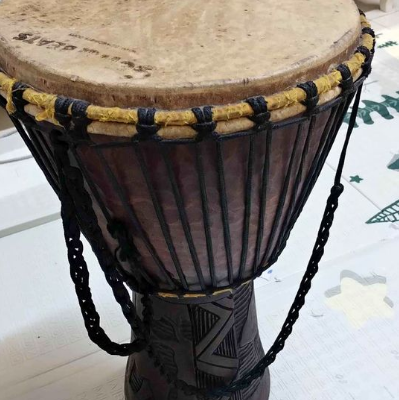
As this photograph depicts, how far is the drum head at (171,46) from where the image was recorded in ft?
2.02

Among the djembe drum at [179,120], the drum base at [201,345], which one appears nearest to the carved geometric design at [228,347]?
the drum base at [201,345]

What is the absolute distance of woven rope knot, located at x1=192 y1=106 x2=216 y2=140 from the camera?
60cm

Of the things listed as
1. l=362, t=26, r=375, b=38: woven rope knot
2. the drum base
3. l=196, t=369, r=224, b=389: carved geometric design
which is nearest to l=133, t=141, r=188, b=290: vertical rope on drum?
the drum base

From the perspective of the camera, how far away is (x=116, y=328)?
1.31 metres

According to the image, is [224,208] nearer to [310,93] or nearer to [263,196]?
[263,196]

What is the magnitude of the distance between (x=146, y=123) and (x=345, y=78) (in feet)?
0.82

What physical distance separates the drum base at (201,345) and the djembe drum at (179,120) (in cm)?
5

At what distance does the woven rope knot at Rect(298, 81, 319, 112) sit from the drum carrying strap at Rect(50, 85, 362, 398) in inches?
6.4

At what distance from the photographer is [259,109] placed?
0.61 m

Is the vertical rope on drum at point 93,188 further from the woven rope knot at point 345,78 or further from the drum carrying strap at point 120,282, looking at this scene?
the woven rope knot at point 345,78

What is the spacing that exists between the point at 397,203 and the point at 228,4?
1000mm

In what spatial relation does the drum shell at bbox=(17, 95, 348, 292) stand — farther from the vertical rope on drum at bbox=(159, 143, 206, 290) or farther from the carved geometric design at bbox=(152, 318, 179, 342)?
the carved geometric design at bbox=(152, 318, 179, 342)

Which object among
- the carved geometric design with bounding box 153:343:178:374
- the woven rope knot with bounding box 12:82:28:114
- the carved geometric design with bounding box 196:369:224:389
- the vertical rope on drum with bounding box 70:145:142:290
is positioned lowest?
the carved geometric design with bounding box 196:369:224:389

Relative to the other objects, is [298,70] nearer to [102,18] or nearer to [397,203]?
[102,18]
